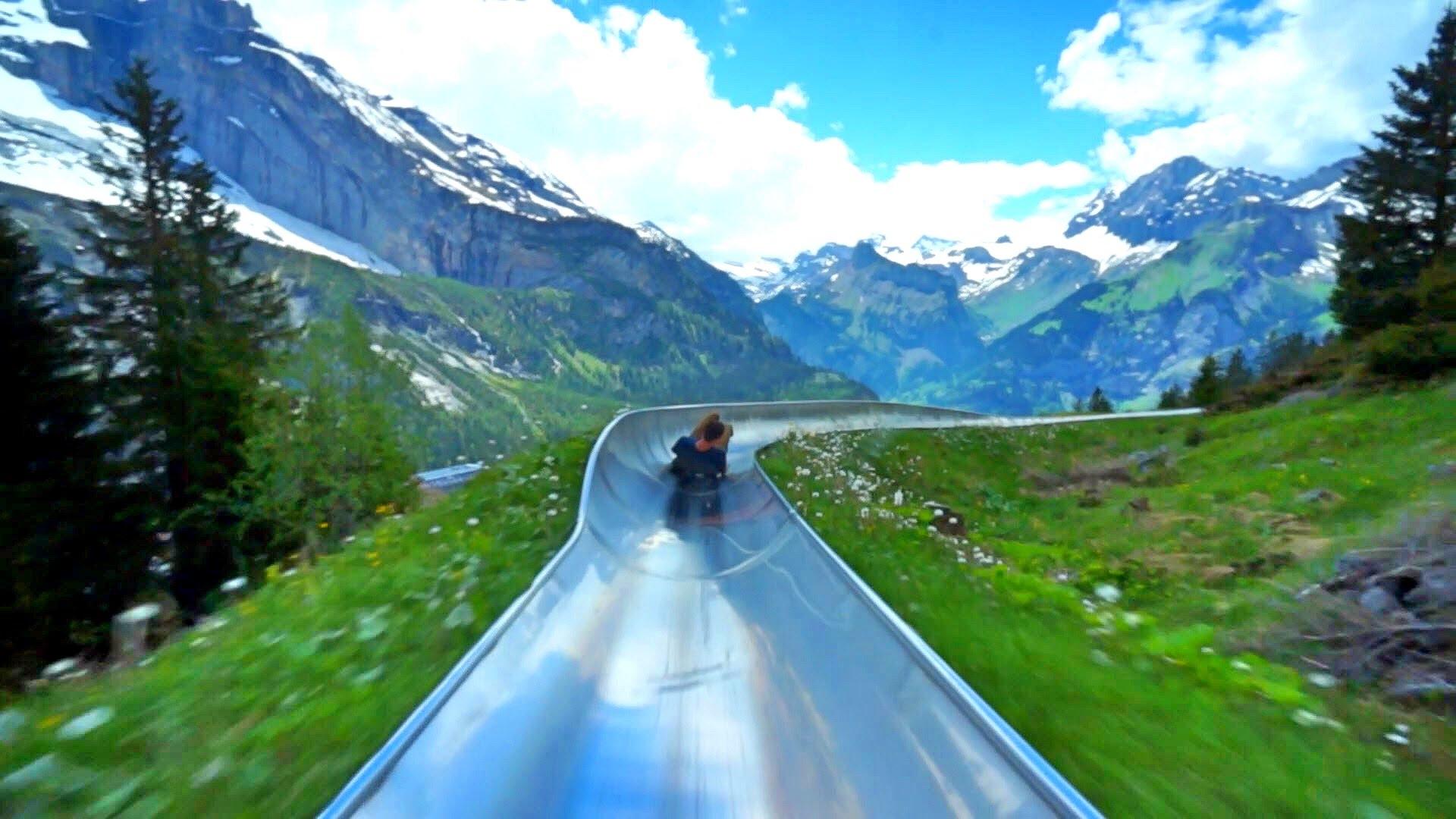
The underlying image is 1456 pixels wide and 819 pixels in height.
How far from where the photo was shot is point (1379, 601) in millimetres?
7105

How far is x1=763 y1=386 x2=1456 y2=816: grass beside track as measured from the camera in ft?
13.7

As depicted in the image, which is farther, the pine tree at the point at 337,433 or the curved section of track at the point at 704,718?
the pine tree at the point at 337,433

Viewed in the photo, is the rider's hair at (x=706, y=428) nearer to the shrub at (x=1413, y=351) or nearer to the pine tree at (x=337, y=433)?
the pine tree at (x=337, y=433)

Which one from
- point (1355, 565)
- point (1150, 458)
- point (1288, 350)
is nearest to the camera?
point (1355, 565)

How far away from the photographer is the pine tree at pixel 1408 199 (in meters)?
30.4

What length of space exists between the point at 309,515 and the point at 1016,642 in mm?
18518

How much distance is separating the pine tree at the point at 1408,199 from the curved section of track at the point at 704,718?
3080 cm

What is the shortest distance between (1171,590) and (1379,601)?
9.36ft

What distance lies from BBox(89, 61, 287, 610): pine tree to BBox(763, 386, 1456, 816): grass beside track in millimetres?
17352

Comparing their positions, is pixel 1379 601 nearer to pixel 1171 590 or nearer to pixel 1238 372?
pixel 1171 590

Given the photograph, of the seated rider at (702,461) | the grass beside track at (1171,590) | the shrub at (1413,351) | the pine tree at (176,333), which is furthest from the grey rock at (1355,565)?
the pine tree at (176,333)

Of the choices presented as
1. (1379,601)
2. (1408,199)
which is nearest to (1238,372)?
(1408,199)

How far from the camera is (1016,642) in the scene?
6219 mm

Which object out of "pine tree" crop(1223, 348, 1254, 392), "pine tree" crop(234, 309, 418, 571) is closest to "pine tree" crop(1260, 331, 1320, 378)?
"pine tree" crop(1223, 348, 1254, 392)
